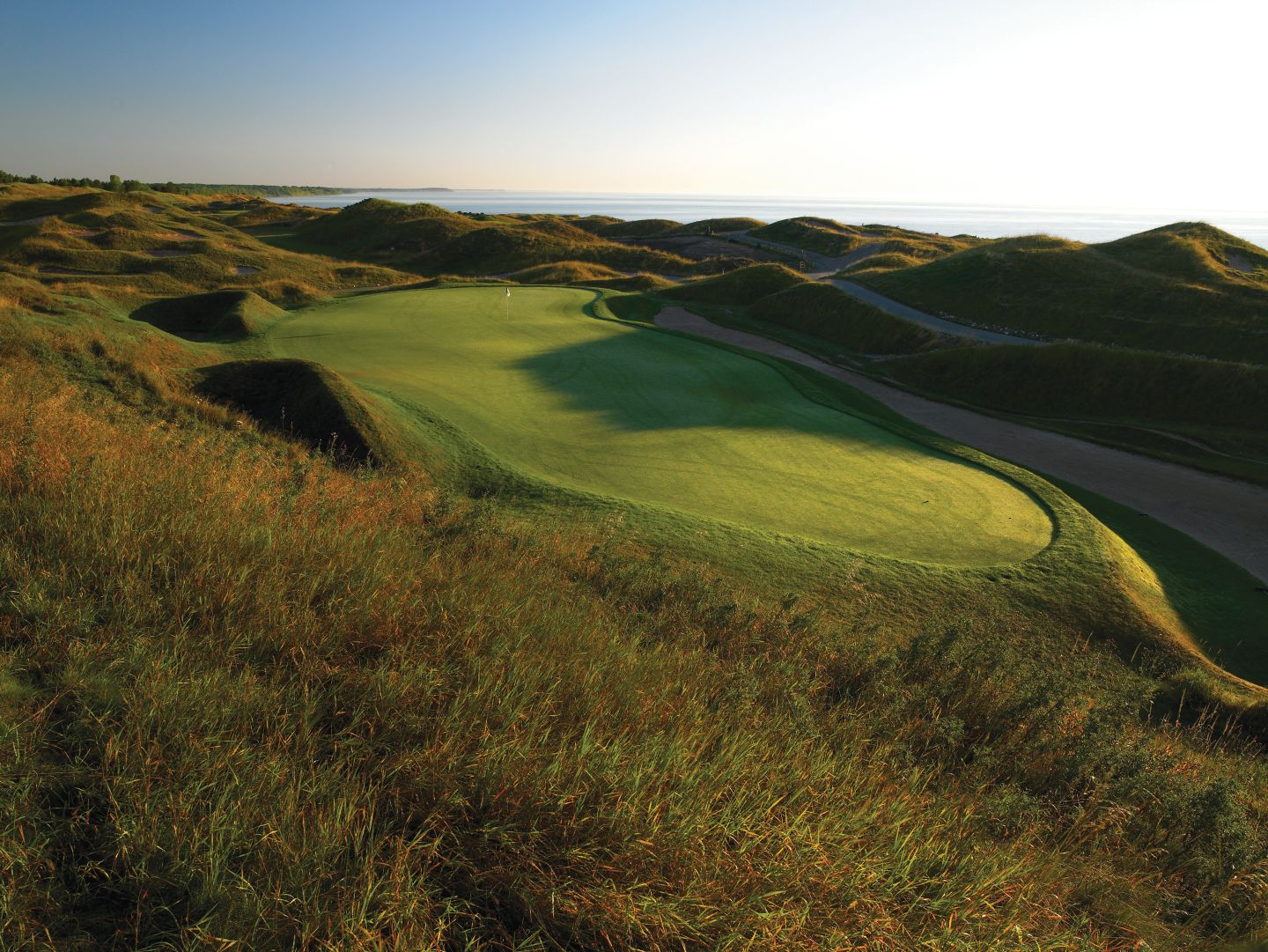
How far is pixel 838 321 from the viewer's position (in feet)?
108

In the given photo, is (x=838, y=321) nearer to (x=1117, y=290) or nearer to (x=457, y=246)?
(x=1117, y=290)

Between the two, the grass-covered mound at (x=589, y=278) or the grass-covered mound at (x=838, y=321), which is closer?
the grass-covered mound at (x=838, y=321)

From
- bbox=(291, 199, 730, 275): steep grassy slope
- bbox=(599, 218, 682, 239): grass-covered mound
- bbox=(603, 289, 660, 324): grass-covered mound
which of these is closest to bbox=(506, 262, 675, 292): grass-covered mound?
bbox=(603, 289, 660, 324): grass-covered mound

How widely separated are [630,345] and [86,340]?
15232 millimetres

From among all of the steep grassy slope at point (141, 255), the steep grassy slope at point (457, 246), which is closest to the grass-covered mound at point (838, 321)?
the steep grassy slope at point (141, 255)

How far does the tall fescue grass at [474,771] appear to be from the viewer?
2.18 m

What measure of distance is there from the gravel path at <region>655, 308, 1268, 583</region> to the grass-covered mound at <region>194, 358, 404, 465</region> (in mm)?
16092

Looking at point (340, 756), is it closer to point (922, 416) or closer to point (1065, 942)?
point (1065, 942)

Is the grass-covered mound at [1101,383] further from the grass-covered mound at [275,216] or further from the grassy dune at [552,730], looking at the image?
the grass-covered mound at [275,216]

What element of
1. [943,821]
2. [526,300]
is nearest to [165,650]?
[943,821]

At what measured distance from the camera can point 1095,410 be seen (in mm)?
22766

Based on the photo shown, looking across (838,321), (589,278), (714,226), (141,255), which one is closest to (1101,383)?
(838,321)

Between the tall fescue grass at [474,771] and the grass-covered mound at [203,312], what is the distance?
19.8m

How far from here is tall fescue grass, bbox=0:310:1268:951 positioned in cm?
218
